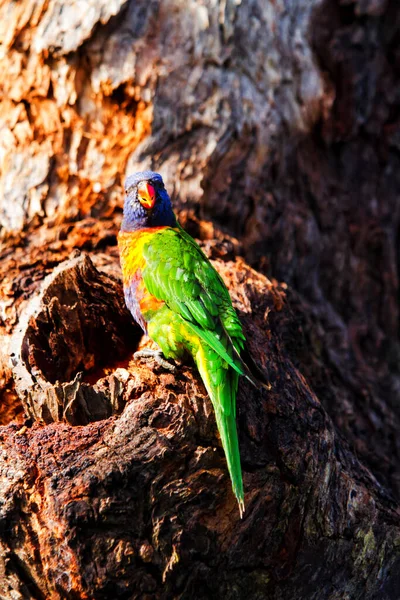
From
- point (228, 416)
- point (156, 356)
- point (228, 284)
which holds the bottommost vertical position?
point (228, 416)

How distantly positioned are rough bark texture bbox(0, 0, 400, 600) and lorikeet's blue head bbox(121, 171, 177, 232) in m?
0.36

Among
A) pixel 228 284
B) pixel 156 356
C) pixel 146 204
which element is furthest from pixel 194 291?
Result: pixel 146 204

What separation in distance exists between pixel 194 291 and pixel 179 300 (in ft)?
0.31

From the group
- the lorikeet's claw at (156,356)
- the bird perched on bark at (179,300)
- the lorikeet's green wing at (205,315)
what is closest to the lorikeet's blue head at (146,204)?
the bird perched on bark at (179,300)

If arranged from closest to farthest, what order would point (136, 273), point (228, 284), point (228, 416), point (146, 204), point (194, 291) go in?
point (228, 416), point (194, 291), point (136, 273), point (146, 204), point (228, 284)

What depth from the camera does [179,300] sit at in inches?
140

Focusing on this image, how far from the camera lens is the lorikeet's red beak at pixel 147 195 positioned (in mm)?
4012

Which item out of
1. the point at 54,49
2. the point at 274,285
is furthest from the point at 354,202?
the point at 54,49

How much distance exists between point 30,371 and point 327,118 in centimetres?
371

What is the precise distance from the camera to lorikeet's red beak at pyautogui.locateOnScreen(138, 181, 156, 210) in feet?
13.2

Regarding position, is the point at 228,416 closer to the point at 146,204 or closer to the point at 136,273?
the point at 136,273

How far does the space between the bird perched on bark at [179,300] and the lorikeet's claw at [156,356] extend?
11 millimetres

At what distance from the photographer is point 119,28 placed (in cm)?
477

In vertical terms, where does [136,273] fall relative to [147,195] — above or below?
below
